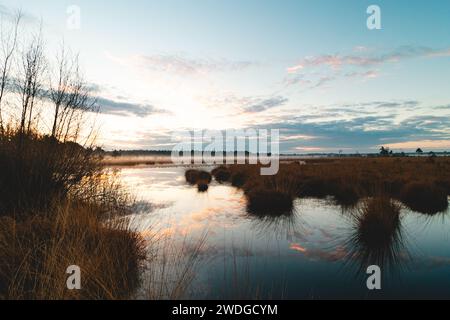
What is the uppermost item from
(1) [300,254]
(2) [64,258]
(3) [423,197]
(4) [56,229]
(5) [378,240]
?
(4) [56,229]

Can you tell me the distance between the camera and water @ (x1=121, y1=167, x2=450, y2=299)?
233 inches

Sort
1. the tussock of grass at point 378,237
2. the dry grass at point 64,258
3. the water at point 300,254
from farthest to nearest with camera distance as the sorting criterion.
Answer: the tussock of grass at point 378,237
the water at point 300,254
the dry grass at point 64,258

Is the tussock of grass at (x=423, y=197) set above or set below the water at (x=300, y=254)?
above

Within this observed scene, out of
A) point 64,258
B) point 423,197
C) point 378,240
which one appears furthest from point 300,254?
point 423,197

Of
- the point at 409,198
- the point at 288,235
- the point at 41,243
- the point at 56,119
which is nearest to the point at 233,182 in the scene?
the point at 409,198

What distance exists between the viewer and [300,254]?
816 cm

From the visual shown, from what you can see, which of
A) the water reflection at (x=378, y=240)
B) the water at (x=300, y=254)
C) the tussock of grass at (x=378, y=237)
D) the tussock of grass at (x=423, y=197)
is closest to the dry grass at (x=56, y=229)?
the water at (x=300, y=254)

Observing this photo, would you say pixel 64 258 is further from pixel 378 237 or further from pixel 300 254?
pixel 378 237

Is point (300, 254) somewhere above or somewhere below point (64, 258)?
below

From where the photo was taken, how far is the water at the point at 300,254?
19.5 ft

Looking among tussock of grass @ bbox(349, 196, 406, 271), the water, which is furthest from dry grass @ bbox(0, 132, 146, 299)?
tussock of grass @ bbox(349, 196, 406, 271)

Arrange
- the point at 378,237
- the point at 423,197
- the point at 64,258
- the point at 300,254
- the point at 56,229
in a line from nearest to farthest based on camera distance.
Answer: the point at 64,258 < the point at 56,229 < the point at 300,254 < the point at 378,237 < the point at 423,197

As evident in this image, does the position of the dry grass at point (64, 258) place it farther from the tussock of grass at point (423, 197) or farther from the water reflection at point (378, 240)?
the tussock of grass at point (423, 197)

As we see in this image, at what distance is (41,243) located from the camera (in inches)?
232
